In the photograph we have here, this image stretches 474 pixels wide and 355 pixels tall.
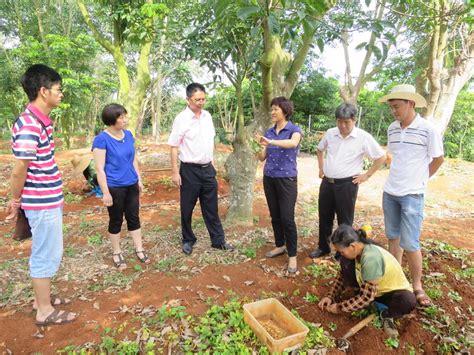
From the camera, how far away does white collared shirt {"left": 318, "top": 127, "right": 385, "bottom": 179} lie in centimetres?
334

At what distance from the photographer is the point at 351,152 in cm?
336

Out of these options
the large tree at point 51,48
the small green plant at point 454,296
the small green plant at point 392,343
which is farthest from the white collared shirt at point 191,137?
the large tree at point 51,48

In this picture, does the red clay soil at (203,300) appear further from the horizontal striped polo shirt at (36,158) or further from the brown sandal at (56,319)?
the horizontal striped polo shirt at (36,158)

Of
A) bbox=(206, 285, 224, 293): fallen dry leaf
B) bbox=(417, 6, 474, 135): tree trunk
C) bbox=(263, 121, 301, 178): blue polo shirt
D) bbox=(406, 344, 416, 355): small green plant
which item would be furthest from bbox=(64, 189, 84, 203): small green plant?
bbox=(417, 6, 474, 135): tree trunk

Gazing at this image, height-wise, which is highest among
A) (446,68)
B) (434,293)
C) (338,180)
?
(446,68)

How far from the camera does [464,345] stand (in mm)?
2529

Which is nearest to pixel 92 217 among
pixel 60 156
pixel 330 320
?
pixel 330 320

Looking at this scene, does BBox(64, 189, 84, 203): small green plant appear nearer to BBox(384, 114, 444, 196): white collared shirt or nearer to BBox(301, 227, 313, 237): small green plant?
BBox(301, 227, 313, 237): small green plant

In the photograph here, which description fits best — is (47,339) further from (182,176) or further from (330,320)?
(330,320)

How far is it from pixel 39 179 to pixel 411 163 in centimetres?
307

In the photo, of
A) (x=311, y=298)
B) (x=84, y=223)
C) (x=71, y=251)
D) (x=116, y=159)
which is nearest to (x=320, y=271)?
(x=311, y=298)

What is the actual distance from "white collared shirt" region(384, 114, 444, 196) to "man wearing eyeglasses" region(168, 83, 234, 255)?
1.93 meters

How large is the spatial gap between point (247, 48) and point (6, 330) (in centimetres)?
412

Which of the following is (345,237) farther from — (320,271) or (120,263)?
(120,263)
